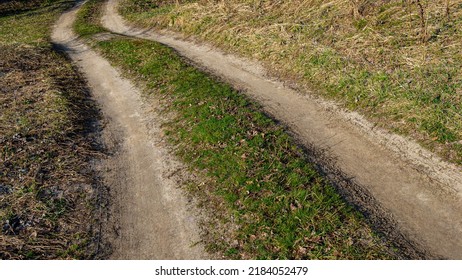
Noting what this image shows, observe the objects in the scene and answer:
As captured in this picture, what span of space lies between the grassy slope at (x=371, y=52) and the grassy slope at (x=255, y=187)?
124 inches

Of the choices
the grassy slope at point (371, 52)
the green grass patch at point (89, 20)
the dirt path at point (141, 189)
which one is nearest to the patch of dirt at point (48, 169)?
the dirt path at point (141, 189)

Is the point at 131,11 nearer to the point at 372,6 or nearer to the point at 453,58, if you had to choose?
the point at 372,6

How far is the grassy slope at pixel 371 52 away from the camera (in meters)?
10.5

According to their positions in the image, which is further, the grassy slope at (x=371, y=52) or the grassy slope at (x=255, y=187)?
the grassy slope at (x=371, y=52)

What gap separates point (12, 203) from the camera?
9.16 metres

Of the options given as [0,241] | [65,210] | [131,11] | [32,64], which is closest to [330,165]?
[65,210]

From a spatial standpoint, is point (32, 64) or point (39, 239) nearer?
point (39, 239)

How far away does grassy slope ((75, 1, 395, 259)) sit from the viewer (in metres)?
7.29

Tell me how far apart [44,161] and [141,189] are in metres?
3.33

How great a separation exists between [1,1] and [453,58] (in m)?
50.6

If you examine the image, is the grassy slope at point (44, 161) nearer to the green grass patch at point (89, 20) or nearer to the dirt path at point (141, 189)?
the dirt path at point (141, 189)

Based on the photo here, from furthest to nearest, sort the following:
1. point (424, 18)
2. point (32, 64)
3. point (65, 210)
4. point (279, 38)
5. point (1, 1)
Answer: point (1, 1) → point (32, 64) → point (279, 38) → point (424, 18) → point (65, 210)

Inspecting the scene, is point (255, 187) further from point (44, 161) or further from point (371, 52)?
point (371, 52)

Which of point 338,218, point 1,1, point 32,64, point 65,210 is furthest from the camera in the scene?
point 1,1
